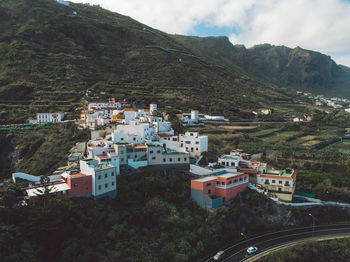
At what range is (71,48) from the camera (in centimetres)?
7894

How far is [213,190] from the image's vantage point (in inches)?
981

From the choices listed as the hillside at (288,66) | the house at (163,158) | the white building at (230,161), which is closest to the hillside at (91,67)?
the white building at (230,161)

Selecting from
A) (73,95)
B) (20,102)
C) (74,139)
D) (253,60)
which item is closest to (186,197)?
(74,139)

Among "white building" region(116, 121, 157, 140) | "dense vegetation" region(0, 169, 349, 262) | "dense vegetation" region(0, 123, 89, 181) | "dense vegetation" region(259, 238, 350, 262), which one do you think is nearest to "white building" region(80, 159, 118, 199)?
"dense vegetation" region(0, 169, 349, 262)

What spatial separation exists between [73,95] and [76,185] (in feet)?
137

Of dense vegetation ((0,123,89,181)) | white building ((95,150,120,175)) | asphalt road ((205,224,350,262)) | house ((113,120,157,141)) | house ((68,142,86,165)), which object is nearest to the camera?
asphalt road ((205,224,350,262))

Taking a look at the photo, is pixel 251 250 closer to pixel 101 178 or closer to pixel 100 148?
pixel 101 178

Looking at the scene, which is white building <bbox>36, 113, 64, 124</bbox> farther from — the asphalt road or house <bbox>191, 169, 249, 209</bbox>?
the asphalt road

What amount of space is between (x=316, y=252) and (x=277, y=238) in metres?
3.23

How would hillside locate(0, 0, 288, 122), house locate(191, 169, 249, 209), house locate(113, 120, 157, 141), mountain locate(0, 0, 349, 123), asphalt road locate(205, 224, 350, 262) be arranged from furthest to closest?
1. hillside locate(0, 0, 288, 122)
2. mountain locate(0, 0, 349, 123)
3. house locate(113, 120, 157, 141)
4. house locate(191, 169, 249, 209)
5. asphalt road locate(205, 224, 350, 262)

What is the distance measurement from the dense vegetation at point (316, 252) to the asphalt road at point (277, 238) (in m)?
1.18

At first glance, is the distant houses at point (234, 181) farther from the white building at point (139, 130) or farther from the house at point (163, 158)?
the white building at point (139, 130)

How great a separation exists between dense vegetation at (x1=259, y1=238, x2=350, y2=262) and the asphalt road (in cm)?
118

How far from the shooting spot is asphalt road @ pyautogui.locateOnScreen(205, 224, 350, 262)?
20.7 meters
